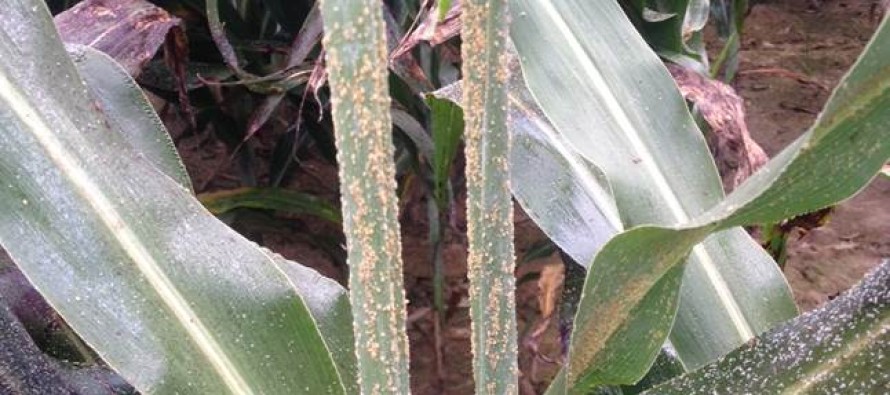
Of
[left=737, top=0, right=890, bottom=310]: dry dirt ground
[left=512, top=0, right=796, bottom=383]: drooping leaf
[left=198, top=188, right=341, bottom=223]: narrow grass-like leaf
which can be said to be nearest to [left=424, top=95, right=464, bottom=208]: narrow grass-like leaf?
[left=512, top=0, right=796, bottom=383]: drooping leaf

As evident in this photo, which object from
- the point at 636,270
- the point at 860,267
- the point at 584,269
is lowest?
the point at 860,267

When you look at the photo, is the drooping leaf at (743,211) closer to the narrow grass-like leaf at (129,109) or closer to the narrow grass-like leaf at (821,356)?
the narrow grass-like leaf at (821,356)

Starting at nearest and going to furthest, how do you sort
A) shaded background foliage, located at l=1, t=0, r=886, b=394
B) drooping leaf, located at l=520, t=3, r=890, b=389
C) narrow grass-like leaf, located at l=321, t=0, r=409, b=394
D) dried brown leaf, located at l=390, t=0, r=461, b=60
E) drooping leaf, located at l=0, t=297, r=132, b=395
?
narrow grass-like leaf, located at l=321, t=0, r=409, b=394 < drooping leaf, located at l=520, t=3, r=890, b=389 < drooping leaf, located at l=0, t=297, r=132, b=395 < dried brown leaf, located at l=390, t=0, r=461, b=60 < shaded background foliage, located at l=1, t=0, r=886, b=394

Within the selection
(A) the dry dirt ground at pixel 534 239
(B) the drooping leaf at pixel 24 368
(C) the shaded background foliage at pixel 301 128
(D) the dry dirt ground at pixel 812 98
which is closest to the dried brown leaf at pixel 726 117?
(C) the shaded background foliage at pixel 301 128

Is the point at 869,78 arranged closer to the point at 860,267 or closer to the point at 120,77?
the point at 120,77

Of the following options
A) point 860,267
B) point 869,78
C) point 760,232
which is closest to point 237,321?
point 869,78

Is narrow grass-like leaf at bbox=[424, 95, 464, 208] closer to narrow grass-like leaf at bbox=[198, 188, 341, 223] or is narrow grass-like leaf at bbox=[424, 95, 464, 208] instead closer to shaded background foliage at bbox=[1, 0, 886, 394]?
shaded background foliage at bbox=[1, 0, 886, 394]

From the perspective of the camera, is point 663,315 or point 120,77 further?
point 120,77
